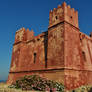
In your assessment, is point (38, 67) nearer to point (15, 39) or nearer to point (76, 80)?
point (76, 80)

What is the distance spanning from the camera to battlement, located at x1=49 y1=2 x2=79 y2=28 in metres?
12.1

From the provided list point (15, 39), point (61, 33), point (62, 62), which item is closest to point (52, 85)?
point (62, 62)

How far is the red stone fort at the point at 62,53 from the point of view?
10.6 meters

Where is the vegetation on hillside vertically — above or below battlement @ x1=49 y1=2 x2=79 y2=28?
below

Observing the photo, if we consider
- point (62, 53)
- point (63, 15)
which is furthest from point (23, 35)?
point (62, 53)

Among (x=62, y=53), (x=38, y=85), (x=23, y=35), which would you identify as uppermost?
Answer: (x=23, y=35)

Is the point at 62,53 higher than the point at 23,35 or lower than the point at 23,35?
lower

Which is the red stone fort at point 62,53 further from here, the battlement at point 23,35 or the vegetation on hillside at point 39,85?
the battlement at point 23,35

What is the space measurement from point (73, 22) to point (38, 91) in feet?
26.5

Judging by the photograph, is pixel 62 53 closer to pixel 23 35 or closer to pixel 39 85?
pixel 39 85

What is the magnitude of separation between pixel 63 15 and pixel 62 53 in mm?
3921

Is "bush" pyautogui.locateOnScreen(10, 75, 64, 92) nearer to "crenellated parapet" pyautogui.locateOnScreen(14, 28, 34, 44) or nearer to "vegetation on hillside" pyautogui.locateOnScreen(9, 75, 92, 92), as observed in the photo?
"vegetation on hillside" pyautogui.locateOnScreen(9, 75, 92, 92)

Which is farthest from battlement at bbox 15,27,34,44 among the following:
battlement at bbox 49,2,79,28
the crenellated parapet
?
battlement at bbox 49,2,79,28

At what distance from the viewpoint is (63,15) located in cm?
1201
